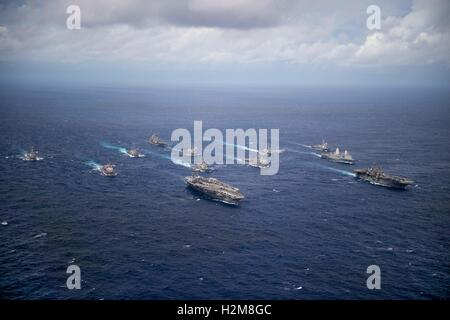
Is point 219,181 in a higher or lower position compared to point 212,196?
higher

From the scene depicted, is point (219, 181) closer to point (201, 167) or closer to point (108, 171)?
point (201, 167)

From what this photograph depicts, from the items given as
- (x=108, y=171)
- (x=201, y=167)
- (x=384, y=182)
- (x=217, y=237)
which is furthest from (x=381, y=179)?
(x=108, y=171)

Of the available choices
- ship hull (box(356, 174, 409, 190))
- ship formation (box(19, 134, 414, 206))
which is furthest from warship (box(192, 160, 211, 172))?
ship hull (box(356, 174, 409, 190))

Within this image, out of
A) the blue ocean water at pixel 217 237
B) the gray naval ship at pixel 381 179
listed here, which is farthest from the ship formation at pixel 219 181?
the blue ocean water at pixel 217 237

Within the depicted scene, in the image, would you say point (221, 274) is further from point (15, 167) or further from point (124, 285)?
point (15, 167)

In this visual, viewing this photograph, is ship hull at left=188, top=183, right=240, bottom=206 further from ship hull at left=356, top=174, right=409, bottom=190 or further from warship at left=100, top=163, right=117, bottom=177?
ship hull at left=356, top=174, right=409, bottom=190

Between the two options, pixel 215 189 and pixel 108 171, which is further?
pixel 108 171

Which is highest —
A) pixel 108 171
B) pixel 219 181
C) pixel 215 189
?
pixel 108 171
